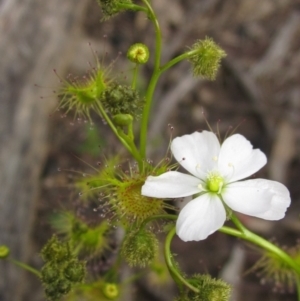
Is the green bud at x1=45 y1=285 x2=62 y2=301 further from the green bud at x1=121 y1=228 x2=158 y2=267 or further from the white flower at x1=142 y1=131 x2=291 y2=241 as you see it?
the white flower at x1=142 y1=131 x2=291 y2=241

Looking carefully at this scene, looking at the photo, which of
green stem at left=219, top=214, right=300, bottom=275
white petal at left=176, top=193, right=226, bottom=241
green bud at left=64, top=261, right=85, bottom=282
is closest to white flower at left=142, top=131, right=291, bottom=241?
white petal at left=176, top=193, right=226, bottom=241

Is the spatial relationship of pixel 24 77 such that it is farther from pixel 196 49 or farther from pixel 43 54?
pixel 196 49

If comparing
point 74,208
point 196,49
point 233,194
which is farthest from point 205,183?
point 74,208

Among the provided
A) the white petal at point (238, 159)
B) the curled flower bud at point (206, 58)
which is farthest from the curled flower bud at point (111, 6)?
the white petal at point (238, 159)

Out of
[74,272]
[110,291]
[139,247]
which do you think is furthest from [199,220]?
[110,291]

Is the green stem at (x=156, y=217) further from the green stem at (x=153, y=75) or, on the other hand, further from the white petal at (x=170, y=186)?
the green stem at (x=153, y=75)
